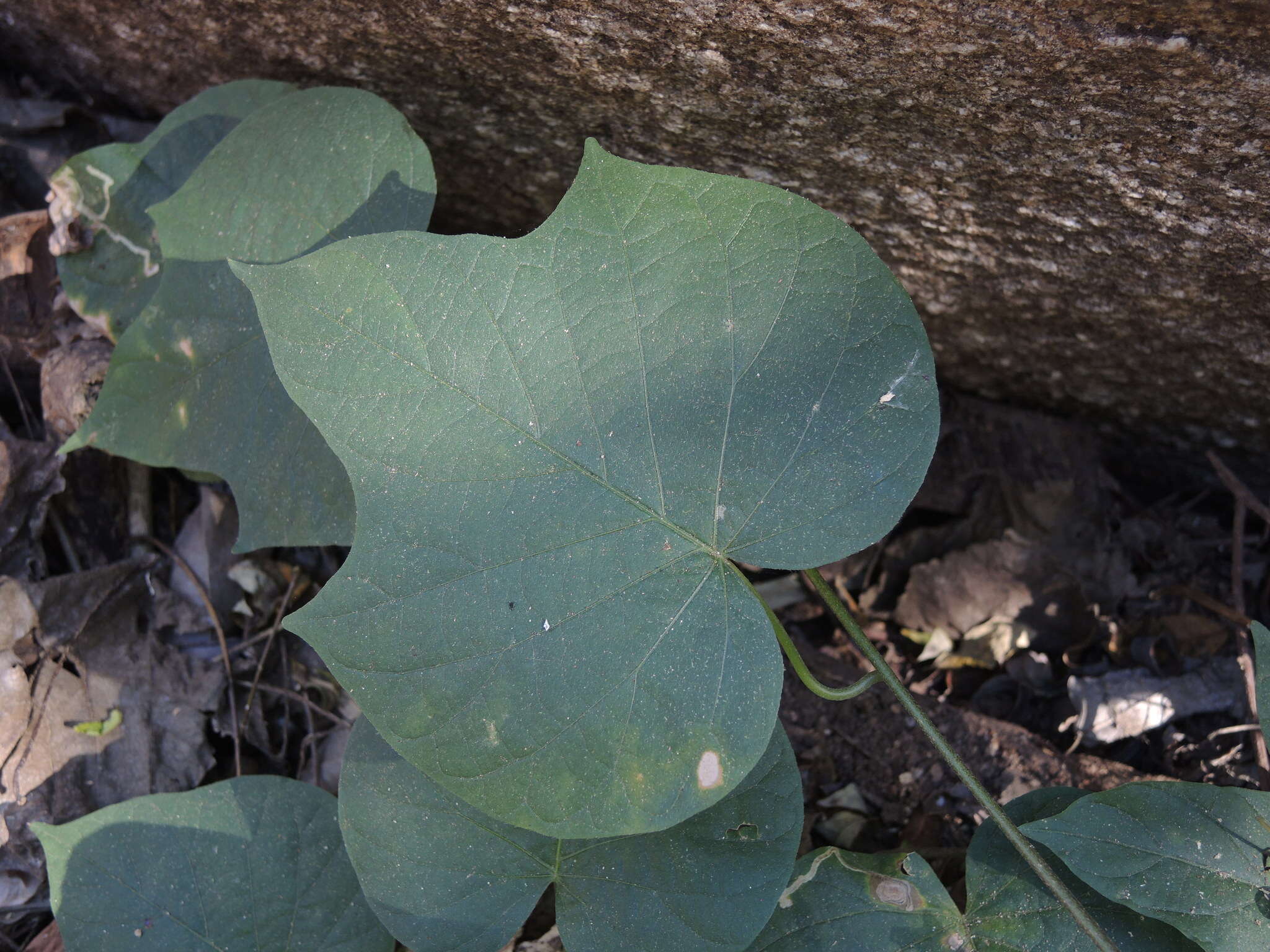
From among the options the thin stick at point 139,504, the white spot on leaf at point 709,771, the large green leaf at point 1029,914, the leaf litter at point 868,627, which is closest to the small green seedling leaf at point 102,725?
the leaf litter at point 868,627

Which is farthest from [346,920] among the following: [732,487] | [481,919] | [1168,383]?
[1168,383]

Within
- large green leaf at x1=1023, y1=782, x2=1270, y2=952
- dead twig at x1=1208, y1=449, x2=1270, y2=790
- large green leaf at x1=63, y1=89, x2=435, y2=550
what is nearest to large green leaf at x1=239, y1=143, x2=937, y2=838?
large green leaf at x1=63, y1=89, x2=435, y2=550

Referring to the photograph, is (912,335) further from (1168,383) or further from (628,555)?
(1168,383)

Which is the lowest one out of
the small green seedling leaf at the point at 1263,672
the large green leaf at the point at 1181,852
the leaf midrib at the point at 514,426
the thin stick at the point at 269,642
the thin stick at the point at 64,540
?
the thin stick at the point at 269,642

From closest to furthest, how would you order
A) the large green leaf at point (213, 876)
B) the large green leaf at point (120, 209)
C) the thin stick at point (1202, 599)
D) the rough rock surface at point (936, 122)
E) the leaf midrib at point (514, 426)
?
the rough rock surface at point (936, 122) → the leaf midrib at point (514, 426) → the large green leaf at point (213, 876) → the thin stick at point (1202, 599) → the large green leaf at point (120, 209)

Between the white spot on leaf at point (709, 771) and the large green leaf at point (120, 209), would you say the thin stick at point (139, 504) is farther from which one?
the white spot on leaf at point (709, 771)

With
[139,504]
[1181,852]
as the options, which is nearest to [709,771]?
[1181,852]
